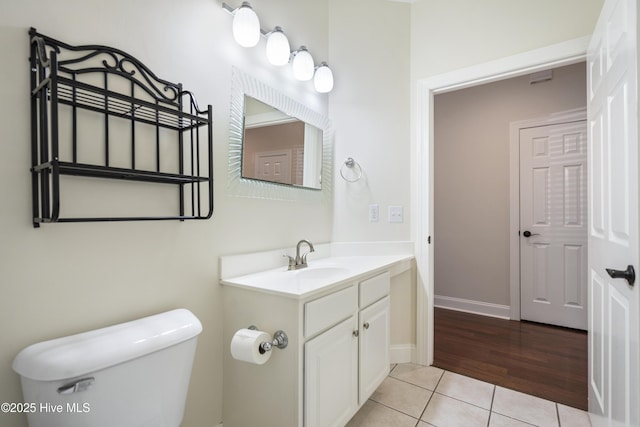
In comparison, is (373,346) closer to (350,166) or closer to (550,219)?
(350,166)

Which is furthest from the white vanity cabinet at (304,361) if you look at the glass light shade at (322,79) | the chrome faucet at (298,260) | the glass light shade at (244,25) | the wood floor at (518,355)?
the glass light shade at (322,79)

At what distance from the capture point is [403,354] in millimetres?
2191

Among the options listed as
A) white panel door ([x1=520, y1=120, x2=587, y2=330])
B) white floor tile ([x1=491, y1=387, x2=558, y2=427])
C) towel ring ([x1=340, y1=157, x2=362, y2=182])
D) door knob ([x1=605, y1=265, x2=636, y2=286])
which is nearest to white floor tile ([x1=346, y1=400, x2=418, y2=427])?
white floor tile ([x1=491, y1=387, x2=558, y2=427])

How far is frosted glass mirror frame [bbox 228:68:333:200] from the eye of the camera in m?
1.50

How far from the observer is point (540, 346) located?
242 cm

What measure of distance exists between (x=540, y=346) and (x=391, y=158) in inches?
75.7

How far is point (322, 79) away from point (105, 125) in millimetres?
1384

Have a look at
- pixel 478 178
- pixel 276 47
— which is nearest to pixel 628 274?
pixel 276 47

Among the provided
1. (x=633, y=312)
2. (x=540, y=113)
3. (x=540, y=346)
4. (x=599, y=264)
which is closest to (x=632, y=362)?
(x=633, y=312)

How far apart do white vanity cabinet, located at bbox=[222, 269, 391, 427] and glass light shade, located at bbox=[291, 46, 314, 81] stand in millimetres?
1240

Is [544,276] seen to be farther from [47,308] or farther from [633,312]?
[47,308]

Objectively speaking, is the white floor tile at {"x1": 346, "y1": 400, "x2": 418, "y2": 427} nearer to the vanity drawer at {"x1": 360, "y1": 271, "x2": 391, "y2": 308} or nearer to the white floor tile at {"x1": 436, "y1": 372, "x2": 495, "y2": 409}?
the white floor tile at {"x1": 436, "y1": 372, "x2": 495, "y2": 409}

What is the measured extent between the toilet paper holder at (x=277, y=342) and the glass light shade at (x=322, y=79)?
5.12 ft

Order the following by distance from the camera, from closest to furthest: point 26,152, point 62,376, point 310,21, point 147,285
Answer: point 62,376
point 26,152
point 147,285
point 310,21
